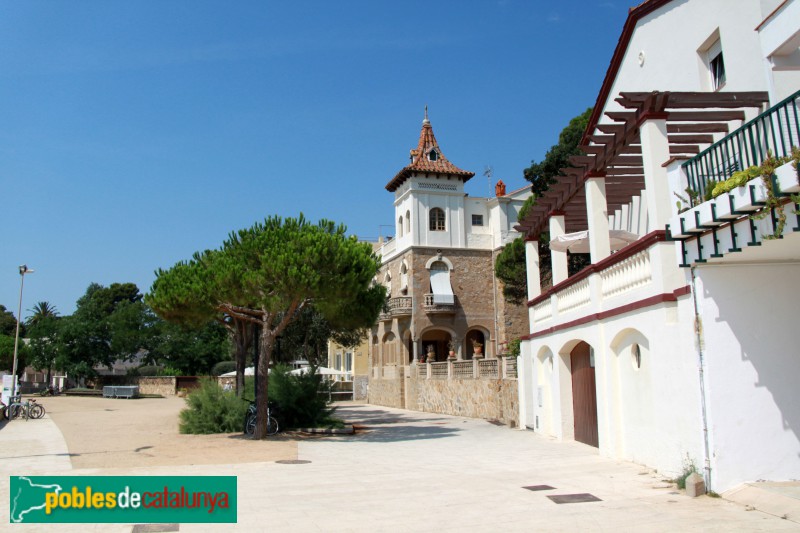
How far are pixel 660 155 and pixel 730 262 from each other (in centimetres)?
239

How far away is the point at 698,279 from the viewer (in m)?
8.46

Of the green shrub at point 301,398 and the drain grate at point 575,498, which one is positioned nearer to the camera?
the drain grate at point 575,498

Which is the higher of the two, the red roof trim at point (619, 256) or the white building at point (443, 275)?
the white building at point (443, 275)

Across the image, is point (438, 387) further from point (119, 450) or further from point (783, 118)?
point (783, 118)

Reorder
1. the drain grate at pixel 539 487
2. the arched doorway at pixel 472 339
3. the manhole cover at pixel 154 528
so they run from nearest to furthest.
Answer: the manhole cover at pixel 154 528 → the drain grate at pixel 539 487 → the arched doorway at pixel 472 339

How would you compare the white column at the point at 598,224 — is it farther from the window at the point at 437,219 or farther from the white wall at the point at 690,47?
the window at the point at 437,219

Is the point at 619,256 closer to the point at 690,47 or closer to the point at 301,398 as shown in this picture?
the point at 690,47

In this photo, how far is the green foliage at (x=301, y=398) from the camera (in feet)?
64.0

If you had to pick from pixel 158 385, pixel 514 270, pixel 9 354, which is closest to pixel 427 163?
pixel 514 270

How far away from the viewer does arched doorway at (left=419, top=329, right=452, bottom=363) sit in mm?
36375

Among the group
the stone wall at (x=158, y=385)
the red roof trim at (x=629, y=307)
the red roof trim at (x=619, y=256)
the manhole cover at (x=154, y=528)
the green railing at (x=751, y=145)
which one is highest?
A: the green railing at (x=751, y=145)

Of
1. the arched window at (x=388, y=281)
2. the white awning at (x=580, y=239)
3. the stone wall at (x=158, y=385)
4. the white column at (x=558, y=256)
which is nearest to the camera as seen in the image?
the white awning at (x=580, y=239)

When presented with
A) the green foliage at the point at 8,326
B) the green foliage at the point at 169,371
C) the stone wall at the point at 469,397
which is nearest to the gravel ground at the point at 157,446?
the stone wall at the point at 469,397

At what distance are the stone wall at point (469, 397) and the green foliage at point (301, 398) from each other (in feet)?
19.3
